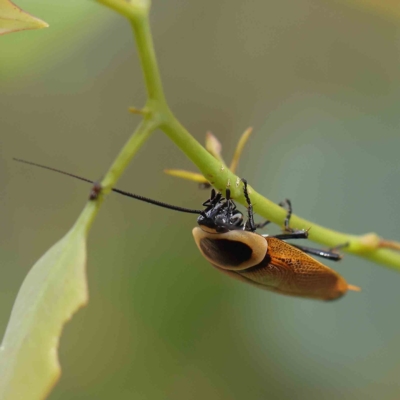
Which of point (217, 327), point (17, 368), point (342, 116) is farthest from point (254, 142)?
point (17, 368)

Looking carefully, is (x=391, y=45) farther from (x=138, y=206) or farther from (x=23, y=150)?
(x=23, y=150)

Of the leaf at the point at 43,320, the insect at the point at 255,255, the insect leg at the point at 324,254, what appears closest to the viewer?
the leaf at the point at 43,320

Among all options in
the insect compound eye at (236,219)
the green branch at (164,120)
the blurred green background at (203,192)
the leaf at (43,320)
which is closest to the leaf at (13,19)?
the green branch at (164,120)

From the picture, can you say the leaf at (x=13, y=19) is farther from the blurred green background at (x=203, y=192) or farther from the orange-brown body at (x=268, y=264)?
the blurred green background at (x=203, y=192)

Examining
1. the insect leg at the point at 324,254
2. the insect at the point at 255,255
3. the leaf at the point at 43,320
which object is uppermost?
the insect leg at the point at 324,254

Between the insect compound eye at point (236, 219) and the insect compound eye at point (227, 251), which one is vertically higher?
the insect compound eye at point (236, 219)

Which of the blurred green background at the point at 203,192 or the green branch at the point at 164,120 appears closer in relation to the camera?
the green branch at the point at 164,120

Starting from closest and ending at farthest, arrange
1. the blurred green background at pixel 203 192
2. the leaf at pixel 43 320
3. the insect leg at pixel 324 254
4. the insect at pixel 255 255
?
the leaf at pixel 43 320, the insect at pixel 255 255, the insect leg at pixel 324 254, the blurred green background at pixel 203 192
